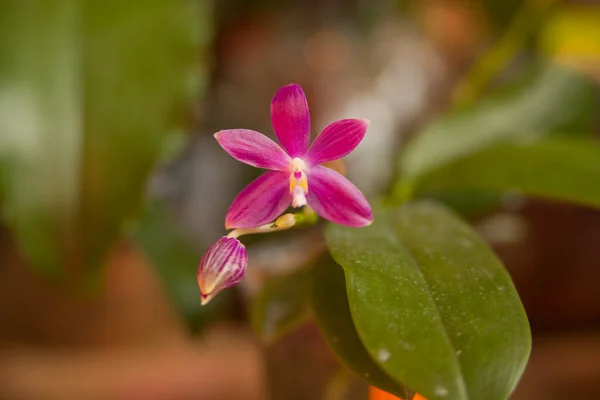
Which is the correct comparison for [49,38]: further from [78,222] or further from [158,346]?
[158,346]

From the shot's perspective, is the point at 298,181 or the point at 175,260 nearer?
the point at 298,181

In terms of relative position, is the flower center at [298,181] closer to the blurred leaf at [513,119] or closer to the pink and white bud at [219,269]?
the pink and white bud at [219,269]

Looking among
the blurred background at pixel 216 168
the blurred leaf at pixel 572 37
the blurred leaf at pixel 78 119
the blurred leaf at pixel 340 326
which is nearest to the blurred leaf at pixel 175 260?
the blurred background at pixel 216 168

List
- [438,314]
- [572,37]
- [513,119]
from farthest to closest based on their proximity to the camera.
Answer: [572,37] → [513,119] → [438,314]

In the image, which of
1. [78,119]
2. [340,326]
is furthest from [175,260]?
[340,326]

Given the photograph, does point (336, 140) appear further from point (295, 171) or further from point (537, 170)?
point (537, 170)

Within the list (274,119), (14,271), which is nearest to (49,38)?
(274,119)
